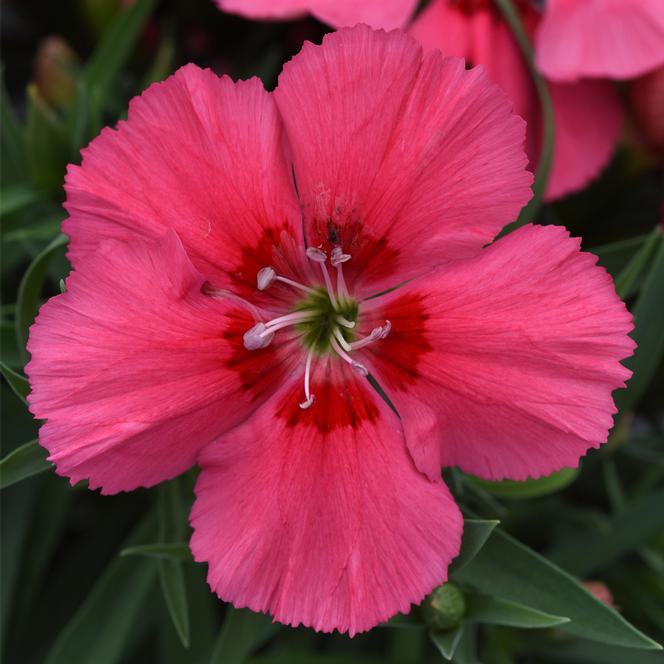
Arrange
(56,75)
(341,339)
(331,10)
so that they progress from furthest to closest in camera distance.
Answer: (56,75), (331,10), (341,339)

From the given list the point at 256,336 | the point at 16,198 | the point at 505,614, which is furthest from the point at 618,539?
the point at 16,198

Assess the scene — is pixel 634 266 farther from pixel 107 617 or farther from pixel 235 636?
pixel 107 617

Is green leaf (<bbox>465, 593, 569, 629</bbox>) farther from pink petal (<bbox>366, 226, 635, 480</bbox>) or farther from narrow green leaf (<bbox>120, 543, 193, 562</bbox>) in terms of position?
narrow green leaf (<bbox>120, 543, 193, 562</bbox>)

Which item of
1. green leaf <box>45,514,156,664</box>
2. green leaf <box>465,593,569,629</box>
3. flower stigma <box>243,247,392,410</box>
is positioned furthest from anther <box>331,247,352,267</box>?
green leaf <box>45,514,156,664</box>

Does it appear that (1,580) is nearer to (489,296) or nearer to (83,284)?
(83,284)

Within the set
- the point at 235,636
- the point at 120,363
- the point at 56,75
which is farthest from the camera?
the point at 56,75

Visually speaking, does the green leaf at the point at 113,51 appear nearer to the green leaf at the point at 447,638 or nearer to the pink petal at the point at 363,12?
the pink petal at the point at 363,12

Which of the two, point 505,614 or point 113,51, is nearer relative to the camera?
point 505,614

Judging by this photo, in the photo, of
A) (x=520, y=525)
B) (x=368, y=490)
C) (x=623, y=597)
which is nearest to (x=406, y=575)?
(x=368, y=490)
